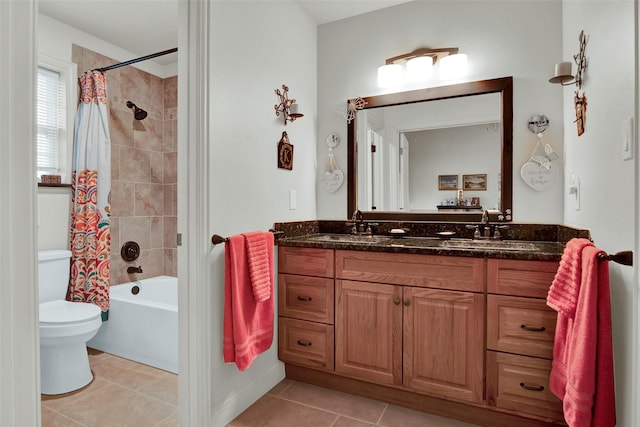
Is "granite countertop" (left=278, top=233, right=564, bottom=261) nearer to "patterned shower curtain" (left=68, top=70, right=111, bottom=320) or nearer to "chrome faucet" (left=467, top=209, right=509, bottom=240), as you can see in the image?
"chrome faucet" (left=467, top=209, right=509, bottom=240)

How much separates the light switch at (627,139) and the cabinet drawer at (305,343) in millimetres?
1559

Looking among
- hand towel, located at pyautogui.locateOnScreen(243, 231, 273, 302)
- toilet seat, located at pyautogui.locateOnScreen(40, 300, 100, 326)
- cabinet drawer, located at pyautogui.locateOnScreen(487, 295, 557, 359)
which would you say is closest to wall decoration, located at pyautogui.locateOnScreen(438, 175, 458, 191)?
cabinet drawer, located at pyautogui.locateOnScreen(487, 295, 557, 359)

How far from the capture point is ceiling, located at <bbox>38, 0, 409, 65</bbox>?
7.97 ft

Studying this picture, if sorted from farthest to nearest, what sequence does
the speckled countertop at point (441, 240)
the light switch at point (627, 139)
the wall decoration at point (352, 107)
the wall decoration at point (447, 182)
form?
the wall decoration at point (352, 107) → the wall decoration at point (447, 182) → the speckled countertop at point (441, 240) → the light switch at point (627, 139)

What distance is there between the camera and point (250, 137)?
202 centimetres

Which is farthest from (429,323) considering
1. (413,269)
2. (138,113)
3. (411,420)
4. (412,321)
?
(138,113)

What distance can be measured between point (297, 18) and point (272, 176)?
1.17 m

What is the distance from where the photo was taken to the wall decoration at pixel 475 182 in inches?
88.4

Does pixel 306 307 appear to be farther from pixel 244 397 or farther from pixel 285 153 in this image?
pixel 285 153

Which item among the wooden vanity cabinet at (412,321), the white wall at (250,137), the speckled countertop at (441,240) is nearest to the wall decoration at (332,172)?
the white wall at (250,137)

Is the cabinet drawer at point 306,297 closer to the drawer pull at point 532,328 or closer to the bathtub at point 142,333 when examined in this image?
the bathtub at point 142,333

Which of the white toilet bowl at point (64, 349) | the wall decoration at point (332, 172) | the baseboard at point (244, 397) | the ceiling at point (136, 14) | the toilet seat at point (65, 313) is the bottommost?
the baseboard at point (244, 397)

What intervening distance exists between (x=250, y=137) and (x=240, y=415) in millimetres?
1505

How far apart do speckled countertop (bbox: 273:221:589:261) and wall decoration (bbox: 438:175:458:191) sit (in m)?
0.24
